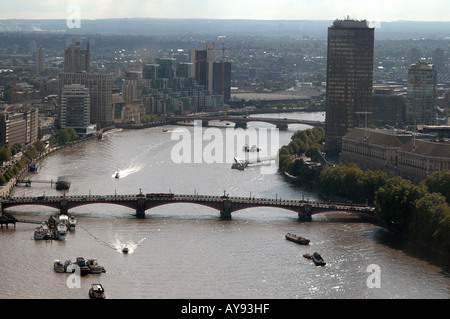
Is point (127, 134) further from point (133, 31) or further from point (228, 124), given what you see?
point (133, 31)

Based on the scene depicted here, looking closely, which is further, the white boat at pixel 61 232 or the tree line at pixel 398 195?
the white boat at pixel 61 232

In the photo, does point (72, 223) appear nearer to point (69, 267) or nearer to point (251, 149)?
point (69, 267)

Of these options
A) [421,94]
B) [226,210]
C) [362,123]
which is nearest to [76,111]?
[421,94]

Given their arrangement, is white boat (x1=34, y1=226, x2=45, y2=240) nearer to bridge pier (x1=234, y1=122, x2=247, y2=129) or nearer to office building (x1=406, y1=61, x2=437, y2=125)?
office building (x1=406, y1=61, x2=437, y2=125)

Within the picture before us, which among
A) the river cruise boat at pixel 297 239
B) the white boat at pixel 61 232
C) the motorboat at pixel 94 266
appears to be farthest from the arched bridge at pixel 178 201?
the motorboat at pixel 94 266

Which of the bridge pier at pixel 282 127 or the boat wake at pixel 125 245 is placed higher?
the boat wake at pixel 125 245

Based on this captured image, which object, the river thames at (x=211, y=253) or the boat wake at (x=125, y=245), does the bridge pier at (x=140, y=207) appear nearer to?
the river thames at (x=211, y=253)
